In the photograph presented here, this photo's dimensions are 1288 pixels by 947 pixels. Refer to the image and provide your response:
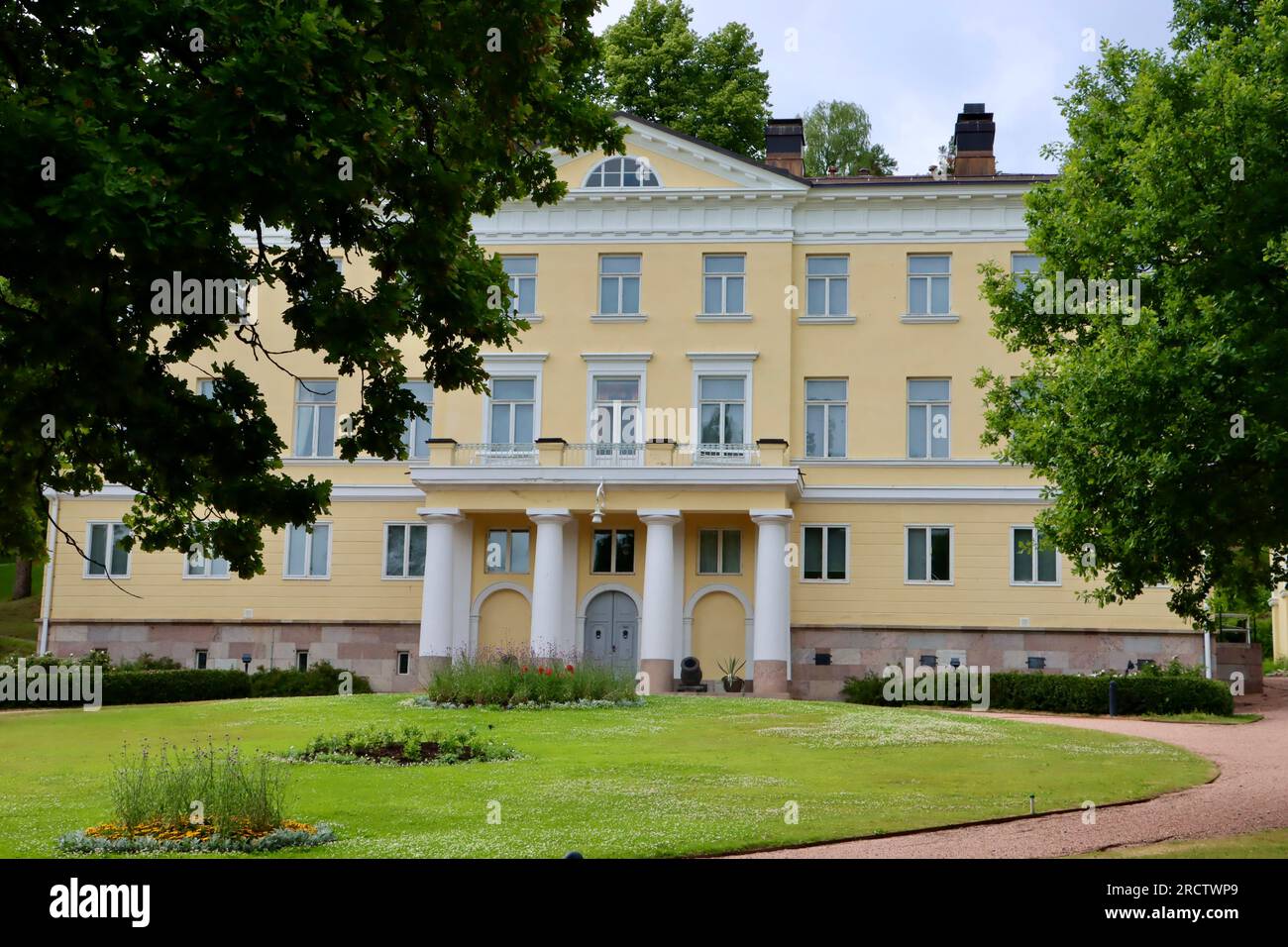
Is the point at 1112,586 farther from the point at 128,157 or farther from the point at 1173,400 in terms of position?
the point at 128,157

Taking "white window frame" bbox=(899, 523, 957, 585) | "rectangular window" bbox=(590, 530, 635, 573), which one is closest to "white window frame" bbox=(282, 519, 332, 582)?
"rectangular window" bbox=(590, 530, 635, 573)

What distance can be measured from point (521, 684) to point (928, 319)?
1906cm

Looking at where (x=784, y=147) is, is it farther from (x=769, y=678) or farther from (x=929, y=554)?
(x=769, y=678)


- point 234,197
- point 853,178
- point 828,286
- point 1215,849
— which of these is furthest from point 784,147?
point 234,197

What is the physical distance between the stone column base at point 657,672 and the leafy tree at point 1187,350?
66.1ft

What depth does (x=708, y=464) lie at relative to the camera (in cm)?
3716

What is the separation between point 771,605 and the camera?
121ft

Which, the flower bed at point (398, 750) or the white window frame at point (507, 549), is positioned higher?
the white window frame at point (507, 549)

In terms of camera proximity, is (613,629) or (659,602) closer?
(659,602)

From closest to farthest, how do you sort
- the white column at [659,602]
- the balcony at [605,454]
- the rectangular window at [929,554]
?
the white column at [659,602]
the balcony at [605,454]
the rectangular window at [929,554]

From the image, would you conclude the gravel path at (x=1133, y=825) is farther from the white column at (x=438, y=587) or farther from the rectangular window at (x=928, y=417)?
the white column at (x=438, y=587)

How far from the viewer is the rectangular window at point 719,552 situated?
129 feet

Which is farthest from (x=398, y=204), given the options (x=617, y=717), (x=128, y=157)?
(x=617, y=717)

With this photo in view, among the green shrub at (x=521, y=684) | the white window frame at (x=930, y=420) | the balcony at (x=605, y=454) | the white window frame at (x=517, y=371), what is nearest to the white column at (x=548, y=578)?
the balcony at (x=605, y=454)
